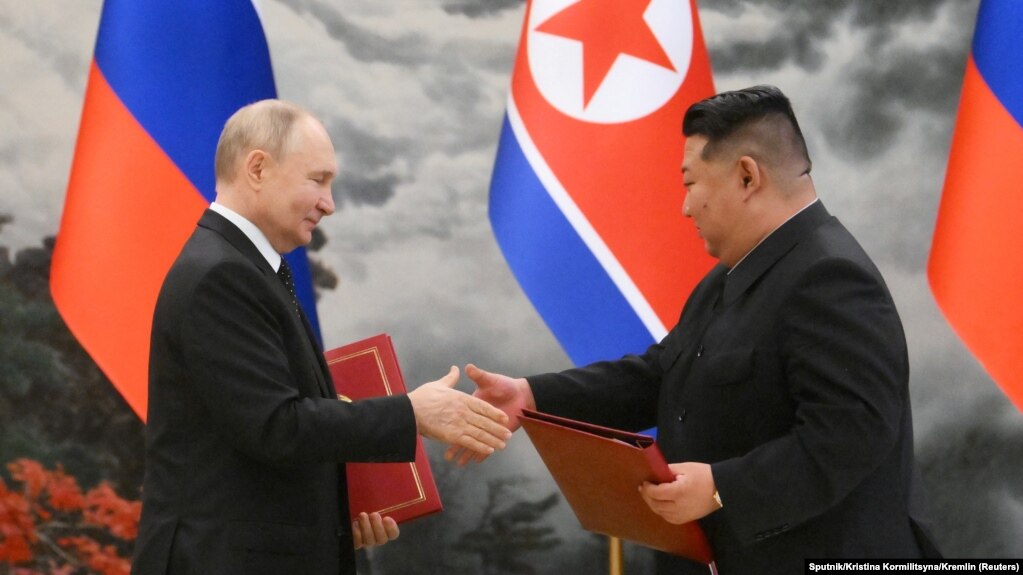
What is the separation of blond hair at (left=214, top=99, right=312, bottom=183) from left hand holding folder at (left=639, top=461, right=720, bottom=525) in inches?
37.7

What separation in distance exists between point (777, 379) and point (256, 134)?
1096 millimetres

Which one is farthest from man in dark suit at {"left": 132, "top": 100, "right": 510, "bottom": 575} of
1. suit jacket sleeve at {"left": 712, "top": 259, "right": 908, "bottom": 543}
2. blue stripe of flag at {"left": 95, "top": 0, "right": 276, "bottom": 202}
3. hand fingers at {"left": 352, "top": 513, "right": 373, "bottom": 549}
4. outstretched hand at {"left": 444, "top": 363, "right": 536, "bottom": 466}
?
blue stripe of flag at {"left": 95, "top": 0, "right": 276, "bottom": 202}

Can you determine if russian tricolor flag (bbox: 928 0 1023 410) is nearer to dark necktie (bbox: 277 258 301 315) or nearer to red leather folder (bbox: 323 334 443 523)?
red leather folder (bbox: 323 334 443 523)

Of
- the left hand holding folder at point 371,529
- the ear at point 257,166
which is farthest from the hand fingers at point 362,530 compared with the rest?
the ear at point 257,166

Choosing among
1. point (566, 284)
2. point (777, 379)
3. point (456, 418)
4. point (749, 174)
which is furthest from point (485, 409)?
point (566, 284)

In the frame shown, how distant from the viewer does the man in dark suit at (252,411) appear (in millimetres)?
1802

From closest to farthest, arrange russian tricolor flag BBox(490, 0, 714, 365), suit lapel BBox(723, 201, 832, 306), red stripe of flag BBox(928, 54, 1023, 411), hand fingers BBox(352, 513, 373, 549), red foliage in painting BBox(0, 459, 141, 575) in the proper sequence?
suit lapel BBox(723, 201, 832, 306)
hand fingers BBox(352, 513, 373, 549)
red stripe of flag BBox(928, 54, 1023, 411)
russian tricolor flag BBox(490, 0, 714, 365)
red foliage in painting BBox(0, 459, 141, 575)

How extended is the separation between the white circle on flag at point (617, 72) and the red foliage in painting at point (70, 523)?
200cm

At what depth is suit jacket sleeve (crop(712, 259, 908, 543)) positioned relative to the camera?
175 centimetres

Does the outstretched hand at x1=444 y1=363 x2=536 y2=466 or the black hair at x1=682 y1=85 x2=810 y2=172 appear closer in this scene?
the black hair at x1=682 y1=85 x2=810 y2=172

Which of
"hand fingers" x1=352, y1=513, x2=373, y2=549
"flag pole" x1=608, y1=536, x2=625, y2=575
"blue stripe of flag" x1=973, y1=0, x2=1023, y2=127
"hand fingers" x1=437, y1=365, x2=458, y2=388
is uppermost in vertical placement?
"blue stripe of flag" x1=973, y1=0, x2=1023, y2=127

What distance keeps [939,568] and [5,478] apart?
3.05 m

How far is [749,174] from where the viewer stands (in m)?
2.00

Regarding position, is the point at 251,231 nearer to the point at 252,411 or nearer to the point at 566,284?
the point at 252,411
